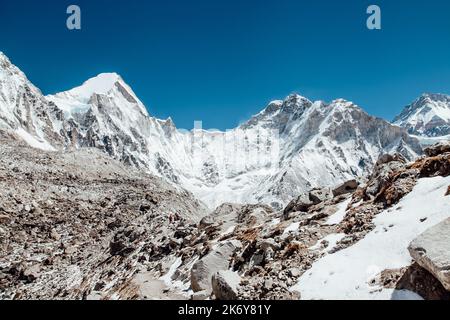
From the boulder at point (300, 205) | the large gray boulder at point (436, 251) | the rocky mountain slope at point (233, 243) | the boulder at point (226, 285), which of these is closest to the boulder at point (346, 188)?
the rocky mountain slope at point (233, 243)

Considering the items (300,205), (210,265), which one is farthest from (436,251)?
(300,205)

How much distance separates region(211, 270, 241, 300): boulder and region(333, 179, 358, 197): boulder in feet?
40.7

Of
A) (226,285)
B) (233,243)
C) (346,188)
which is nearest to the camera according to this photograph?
(226,285)

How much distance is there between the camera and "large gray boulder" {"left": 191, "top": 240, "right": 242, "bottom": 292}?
67.9ft

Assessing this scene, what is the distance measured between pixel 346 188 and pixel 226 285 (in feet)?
44.7

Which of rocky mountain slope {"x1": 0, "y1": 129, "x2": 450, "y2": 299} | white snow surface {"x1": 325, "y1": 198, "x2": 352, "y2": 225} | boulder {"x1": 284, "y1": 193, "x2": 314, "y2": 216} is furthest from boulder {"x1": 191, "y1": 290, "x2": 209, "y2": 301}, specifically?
boulder {"x1": 284, "y1": 193, "x2": 314, "y2": 216}

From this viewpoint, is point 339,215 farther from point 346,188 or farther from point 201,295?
point 201,295

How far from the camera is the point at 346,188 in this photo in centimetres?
2766

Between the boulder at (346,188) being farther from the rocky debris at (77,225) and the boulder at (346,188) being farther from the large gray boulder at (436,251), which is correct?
the large gray boulder at (436,251)

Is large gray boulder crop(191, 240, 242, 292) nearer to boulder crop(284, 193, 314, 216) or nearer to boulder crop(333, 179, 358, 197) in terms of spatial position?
boulder crop(284, 193, 314, 216)

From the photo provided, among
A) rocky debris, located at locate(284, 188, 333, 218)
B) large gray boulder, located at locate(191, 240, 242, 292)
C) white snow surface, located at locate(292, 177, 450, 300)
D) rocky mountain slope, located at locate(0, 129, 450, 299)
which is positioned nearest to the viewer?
white snow surface, located at locate(292, 177, 450, 300)

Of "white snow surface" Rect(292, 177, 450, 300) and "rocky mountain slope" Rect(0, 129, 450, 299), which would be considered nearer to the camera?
"white snow surface" Rect(292, 177, 450, 300)

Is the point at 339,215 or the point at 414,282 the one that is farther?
the point at 339,215

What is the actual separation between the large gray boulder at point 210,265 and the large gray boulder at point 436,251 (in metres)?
10.2
